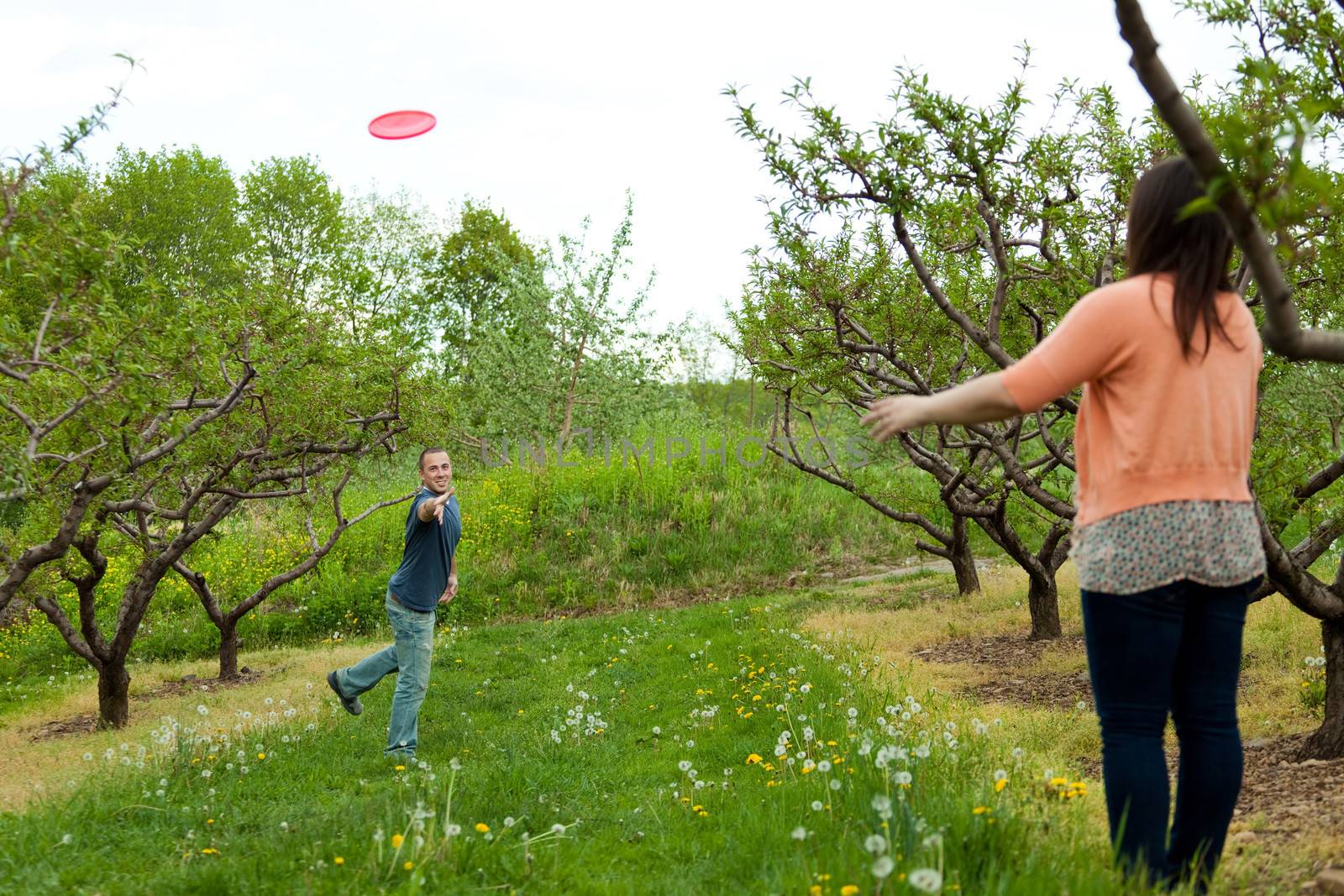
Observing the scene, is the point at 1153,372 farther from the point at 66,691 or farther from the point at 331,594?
the point at 331,594

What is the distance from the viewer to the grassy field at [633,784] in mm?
3484

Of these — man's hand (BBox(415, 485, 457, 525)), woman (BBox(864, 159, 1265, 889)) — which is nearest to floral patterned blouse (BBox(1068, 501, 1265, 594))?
woman (BBox(864, 159, 1265, 889))

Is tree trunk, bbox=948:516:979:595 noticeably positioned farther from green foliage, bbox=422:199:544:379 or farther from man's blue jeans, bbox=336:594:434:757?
green foliage, bbox=422:199:544:379

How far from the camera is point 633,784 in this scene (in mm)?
5684

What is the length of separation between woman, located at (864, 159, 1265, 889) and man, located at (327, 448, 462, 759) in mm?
4576

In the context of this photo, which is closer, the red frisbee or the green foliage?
the red frisbee

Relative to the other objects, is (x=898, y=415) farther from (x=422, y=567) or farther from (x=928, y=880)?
(x=422, y=567)

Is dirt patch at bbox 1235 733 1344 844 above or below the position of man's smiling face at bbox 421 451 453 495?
below

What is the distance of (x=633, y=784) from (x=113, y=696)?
6248 millimetres

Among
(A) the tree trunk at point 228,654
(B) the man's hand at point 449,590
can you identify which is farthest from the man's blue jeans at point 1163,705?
(A) the tree trunk at point 228,654

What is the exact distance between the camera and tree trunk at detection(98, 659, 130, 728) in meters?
9.48

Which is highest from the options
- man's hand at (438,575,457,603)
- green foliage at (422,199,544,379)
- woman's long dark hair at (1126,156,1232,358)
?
green foliage at (422,199,544,379)

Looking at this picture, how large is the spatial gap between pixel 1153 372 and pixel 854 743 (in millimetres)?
2789

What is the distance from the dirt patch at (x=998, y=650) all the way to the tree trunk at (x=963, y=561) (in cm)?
225
